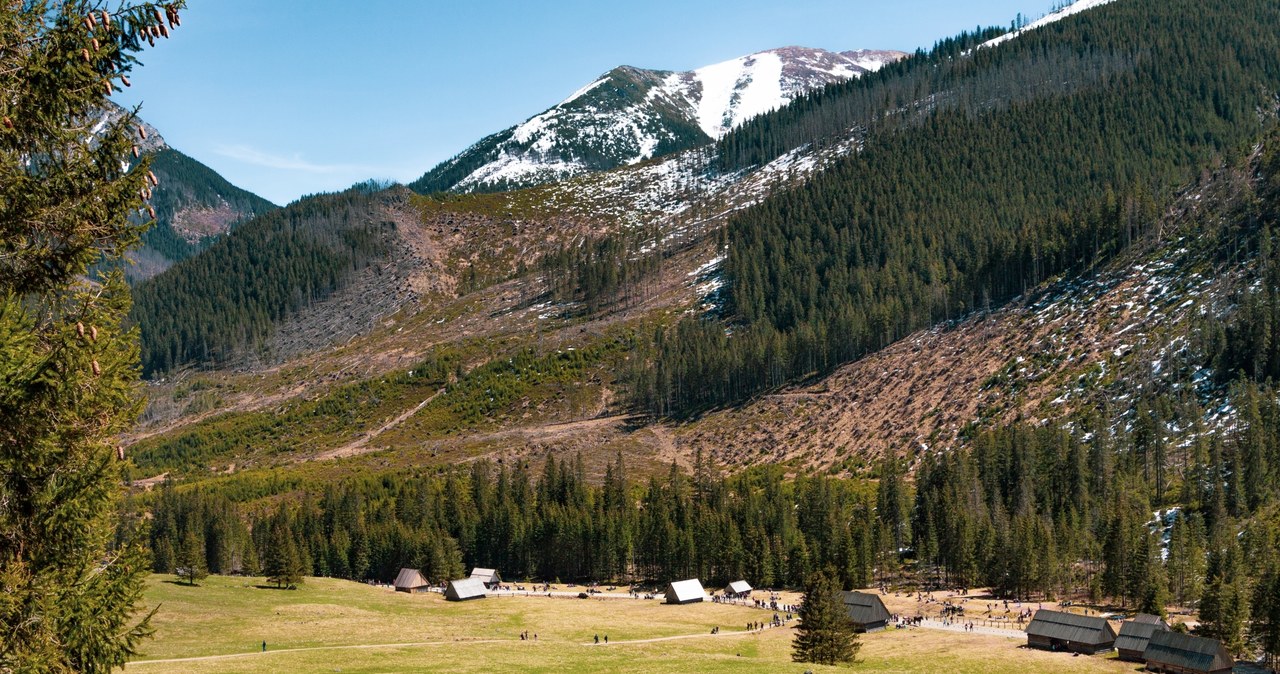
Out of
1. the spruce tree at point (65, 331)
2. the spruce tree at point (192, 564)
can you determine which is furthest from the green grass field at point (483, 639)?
the spruce tree at point (65, 331)

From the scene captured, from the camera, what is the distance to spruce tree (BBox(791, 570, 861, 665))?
6962cm

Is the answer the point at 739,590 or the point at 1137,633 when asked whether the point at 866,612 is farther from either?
the point at 739,590

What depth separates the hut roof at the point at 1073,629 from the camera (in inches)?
3305

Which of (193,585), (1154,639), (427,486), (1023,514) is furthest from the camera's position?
(427,486)

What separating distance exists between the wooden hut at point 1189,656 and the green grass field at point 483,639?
2.98 m

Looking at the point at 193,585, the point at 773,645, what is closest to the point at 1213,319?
the point at 773,645

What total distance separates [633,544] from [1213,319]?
109 meters

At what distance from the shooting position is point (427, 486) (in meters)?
162

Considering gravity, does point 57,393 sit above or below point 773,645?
above

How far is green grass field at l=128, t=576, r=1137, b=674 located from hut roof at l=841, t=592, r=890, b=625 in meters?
3.91

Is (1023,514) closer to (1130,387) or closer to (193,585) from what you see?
(1130,387)

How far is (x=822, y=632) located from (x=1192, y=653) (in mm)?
29772

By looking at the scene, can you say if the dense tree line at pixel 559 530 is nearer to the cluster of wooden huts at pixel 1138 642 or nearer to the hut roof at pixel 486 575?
the hut roof at pixel 486 575

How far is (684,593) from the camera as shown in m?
117
